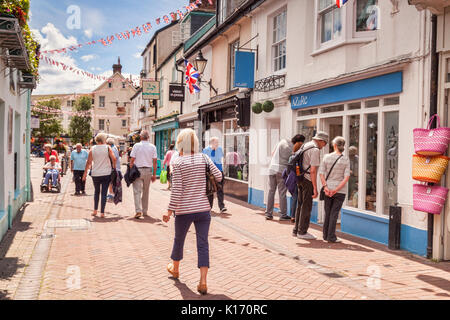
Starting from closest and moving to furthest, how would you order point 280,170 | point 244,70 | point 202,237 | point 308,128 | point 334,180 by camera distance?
1. point 202,237
2. point 334,180
3. point 280,170
4. point 308,128
5. point 244,70

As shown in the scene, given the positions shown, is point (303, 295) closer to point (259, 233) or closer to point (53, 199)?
point (259, 233)

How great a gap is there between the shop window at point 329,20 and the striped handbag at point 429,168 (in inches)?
137

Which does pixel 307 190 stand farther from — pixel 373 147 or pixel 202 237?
pixel 202 237

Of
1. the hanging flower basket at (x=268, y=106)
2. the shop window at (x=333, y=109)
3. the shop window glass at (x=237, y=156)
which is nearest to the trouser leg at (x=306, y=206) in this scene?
the shop window at (x=333, y=109)

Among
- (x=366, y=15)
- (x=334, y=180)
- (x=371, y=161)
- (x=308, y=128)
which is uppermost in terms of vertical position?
(x=366, y=15)

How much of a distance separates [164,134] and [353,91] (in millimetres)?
20233

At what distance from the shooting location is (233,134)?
14.5 meters

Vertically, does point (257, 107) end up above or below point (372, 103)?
above

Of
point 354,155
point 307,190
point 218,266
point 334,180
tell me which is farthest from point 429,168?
point 218,266

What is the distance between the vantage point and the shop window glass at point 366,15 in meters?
7.65

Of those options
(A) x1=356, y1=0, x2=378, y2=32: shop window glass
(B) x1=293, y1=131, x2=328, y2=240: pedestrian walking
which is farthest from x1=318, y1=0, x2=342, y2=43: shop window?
(B) x1=293, y1=131, x2=328, y2=240: pedestrian walking

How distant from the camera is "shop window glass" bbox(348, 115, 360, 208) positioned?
819cm
